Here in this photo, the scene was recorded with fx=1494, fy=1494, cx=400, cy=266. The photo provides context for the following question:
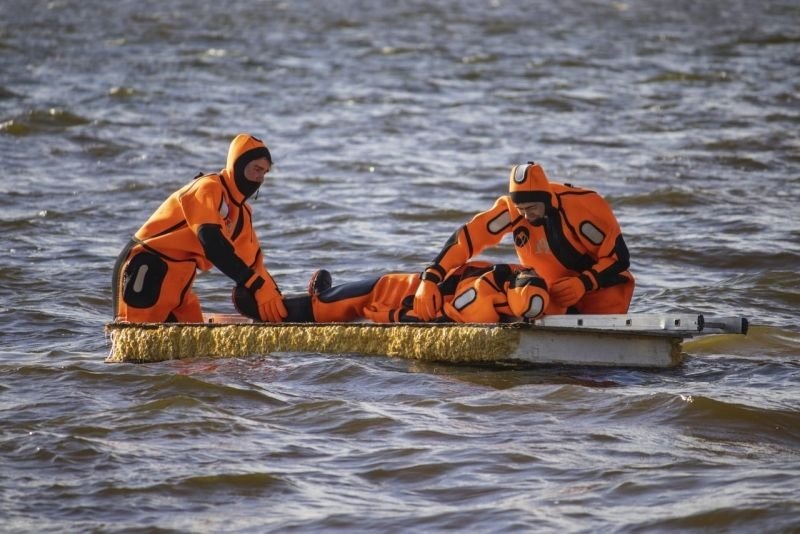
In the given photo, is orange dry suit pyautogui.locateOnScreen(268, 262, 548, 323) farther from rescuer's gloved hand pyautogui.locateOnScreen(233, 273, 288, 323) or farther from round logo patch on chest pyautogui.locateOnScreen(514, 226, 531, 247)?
round logo patch on chest pyautogui.locateOnScreen(514, 226, 531, 247)

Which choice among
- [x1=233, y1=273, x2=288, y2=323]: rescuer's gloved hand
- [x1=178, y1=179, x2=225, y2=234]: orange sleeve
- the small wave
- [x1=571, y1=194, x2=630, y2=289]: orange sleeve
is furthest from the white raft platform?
the small wave

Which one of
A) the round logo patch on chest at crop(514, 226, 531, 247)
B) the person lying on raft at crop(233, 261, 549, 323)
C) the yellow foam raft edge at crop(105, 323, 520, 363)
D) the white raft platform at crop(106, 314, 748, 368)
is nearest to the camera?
the white raft platform at crop(106, 314, 748, 368)

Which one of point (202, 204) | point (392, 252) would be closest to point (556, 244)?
point (202, 204)

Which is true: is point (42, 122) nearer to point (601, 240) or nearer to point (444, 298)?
point (444, 298)

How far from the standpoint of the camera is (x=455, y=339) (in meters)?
9.03

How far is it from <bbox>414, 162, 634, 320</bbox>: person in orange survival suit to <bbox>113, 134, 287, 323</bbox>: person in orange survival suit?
3.62 feet

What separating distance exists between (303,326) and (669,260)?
5502 millimetres

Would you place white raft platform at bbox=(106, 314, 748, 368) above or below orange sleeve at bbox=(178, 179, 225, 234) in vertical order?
below

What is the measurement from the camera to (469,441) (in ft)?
25.9

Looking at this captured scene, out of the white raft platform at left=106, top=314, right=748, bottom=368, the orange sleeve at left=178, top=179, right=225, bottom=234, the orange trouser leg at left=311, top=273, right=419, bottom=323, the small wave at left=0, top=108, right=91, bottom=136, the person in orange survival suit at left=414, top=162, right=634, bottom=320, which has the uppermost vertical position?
the small wave at left=0, top=108, right=91, bottom=136

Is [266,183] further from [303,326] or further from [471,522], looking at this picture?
[471,522]

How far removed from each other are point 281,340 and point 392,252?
505 centimetres

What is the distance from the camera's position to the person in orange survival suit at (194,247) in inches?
369

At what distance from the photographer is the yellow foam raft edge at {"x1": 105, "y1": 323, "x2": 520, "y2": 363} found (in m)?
9.14
